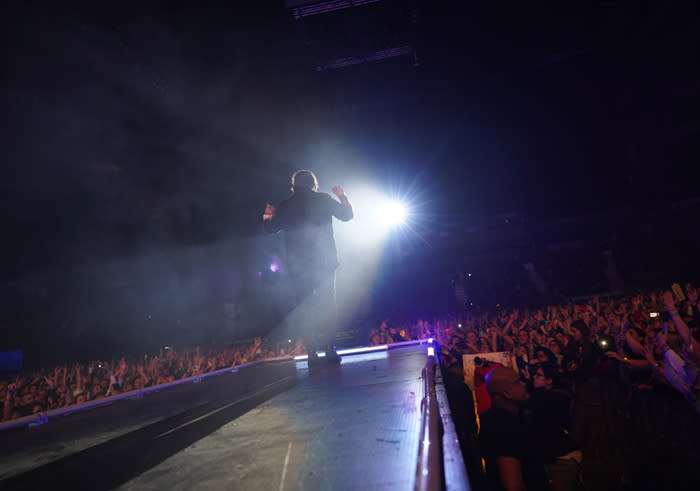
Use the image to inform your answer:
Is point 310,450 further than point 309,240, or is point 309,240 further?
point 309,240

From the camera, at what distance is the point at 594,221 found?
55.3 feet

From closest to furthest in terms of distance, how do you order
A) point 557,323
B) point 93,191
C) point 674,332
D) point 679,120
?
point 674,332, point 93,191, point 557,323, point 679,120

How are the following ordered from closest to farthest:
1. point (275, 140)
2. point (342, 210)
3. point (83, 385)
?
point (342, 210), point (83, 385), point (275, 140)

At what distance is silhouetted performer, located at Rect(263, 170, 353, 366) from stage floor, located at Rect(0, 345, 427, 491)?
109cm

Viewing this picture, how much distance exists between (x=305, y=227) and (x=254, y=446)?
71.4 inches

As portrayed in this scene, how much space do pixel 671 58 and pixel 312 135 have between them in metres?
9.61

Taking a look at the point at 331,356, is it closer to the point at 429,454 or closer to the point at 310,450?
the point at 310,450

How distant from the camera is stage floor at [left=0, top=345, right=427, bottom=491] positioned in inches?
37.9

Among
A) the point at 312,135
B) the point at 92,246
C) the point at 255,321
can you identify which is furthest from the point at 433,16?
the point at 255,321

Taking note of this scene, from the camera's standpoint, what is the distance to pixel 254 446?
1221 mm

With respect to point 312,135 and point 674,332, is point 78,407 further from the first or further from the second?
point 312,135

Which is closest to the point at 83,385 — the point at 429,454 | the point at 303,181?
the point at 303,181

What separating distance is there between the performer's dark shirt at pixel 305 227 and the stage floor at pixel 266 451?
45.9 inches

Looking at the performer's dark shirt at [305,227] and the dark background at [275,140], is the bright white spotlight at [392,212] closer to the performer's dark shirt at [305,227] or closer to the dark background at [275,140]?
the dark background at [275,140]
